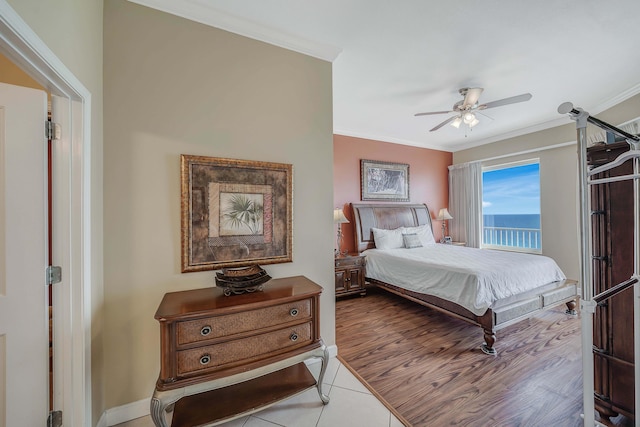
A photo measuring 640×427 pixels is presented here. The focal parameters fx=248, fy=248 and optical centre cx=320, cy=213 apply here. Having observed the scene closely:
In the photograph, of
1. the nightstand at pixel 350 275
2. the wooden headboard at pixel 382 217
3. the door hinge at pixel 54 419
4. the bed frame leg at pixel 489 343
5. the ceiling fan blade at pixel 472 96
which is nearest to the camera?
the door hinge at pixel 54 419

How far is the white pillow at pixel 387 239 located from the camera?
4.22 m

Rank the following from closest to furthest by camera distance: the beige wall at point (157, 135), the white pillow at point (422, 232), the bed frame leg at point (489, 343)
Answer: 1. the beige wall at point (157, 135)
2. the bed frame leg at point (489, 343)
3. the white pillow at point (422, 232)

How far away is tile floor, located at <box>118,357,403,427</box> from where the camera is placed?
1563 millimetres

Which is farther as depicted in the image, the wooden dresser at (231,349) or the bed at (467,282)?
the bed at (467,282)

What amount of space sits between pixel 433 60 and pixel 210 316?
287cm

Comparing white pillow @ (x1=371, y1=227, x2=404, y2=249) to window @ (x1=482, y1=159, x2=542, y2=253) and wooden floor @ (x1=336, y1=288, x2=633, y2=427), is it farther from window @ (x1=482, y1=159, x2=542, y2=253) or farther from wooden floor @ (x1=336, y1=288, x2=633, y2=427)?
window @ (x1=482, y1=159, x2=542, y2=253)

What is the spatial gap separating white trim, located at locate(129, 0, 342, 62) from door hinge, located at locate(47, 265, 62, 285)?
171 centimetres

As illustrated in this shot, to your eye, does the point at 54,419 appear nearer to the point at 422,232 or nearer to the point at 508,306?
the point at 508,306

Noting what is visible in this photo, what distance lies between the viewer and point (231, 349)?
144cm

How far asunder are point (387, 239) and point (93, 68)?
13.0 ft

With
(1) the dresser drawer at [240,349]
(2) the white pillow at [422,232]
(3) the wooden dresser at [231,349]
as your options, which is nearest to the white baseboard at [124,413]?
(3) the wooden dresser at [231,349]

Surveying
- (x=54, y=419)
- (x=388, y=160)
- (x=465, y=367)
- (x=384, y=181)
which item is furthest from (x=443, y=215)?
(x=54, y=419)

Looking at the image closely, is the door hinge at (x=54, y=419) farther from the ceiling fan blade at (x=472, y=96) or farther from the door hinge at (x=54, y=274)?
the ceiling fan blade at (x=472, y=96)

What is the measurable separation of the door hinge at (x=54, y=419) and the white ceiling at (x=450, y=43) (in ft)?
7.98
